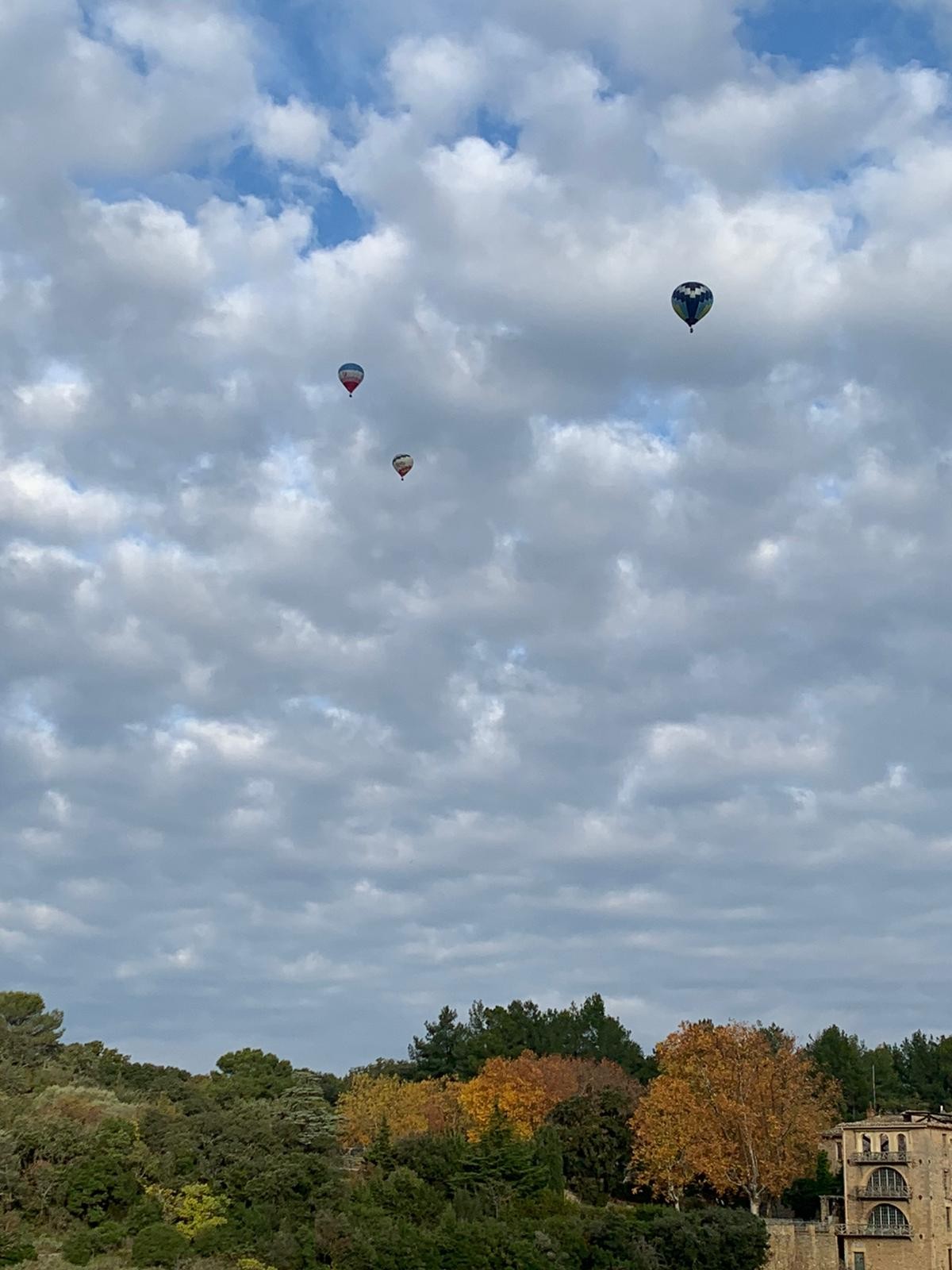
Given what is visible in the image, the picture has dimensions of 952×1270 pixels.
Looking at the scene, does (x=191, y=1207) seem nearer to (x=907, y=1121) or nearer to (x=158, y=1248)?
(x=158, y=1248)

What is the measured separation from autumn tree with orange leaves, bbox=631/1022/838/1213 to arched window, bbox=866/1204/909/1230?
177 inches

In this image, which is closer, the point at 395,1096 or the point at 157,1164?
the point at 157,1164

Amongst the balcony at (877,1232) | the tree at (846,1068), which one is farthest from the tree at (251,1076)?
the tree at (846,1068)

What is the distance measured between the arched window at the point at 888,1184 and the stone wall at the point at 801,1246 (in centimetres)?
334

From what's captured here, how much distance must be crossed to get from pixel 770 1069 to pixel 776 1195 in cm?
709

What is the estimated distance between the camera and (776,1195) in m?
81.6

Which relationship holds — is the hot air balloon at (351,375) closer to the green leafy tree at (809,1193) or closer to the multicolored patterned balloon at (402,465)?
the multicolored patterned balloon at (402,465)

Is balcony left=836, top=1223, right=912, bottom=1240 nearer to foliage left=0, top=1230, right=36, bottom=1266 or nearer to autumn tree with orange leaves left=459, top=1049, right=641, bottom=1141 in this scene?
autumn tree with orange leaves left=459, top=1049, right=641, bottom=1141

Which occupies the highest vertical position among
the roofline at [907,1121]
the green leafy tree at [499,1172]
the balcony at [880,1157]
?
the roofline at [907,1121]

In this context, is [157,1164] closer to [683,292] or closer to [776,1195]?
[776,1195]

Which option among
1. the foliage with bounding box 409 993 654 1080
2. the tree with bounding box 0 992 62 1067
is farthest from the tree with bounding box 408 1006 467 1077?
the tree with bounding box 0 992 62 1067

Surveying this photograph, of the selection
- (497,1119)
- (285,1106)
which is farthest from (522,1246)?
(285,1106)

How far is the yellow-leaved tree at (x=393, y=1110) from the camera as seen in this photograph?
97188mm

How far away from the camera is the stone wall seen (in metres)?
76.8
